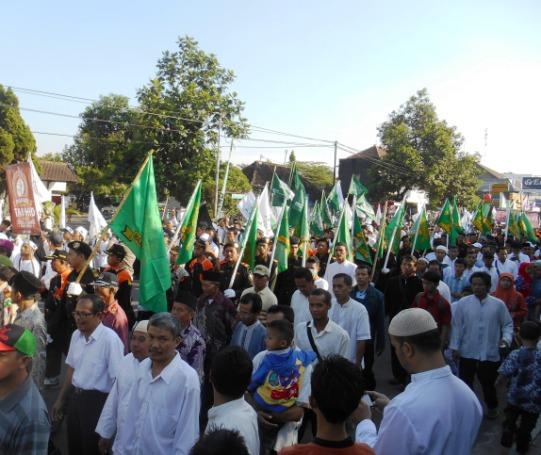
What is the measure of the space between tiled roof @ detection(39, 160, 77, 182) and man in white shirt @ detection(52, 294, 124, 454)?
54050 millimetres

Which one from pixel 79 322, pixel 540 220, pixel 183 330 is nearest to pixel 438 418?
pixel 183 330

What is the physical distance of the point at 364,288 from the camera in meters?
6.77

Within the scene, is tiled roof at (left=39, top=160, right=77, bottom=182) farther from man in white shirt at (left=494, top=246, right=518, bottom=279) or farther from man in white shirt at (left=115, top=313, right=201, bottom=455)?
man in white shirt at (left=115, top=313, right=201, bottom=455)

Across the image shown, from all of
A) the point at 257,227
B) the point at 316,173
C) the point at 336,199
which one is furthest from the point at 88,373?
the point at 316,173

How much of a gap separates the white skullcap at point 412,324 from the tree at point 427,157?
37738 mm

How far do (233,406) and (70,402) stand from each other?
72.4 inches

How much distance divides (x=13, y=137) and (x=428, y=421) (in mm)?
38032

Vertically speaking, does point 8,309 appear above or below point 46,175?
below

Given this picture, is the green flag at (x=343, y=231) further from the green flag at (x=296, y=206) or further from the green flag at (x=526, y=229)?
the green flag at (x=526, y=229)

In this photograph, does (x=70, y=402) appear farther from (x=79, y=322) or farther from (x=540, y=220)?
(x=540, y=220)

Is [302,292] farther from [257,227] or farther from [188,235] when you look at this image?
[257,227]

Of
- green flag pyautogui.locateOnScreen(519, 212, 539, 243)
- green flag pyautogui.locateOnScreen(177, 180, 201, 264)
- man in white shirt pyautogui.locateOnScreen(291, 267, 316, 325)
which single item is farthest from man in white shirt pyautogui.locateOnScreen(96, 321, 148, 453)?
green flag pyautogui.locateOnScreen(519, 212, 539, 243)

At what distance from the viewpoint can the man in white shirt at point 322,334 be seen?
464 centimetres

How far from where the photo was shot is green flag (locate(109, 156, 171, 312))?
5.36 metres
